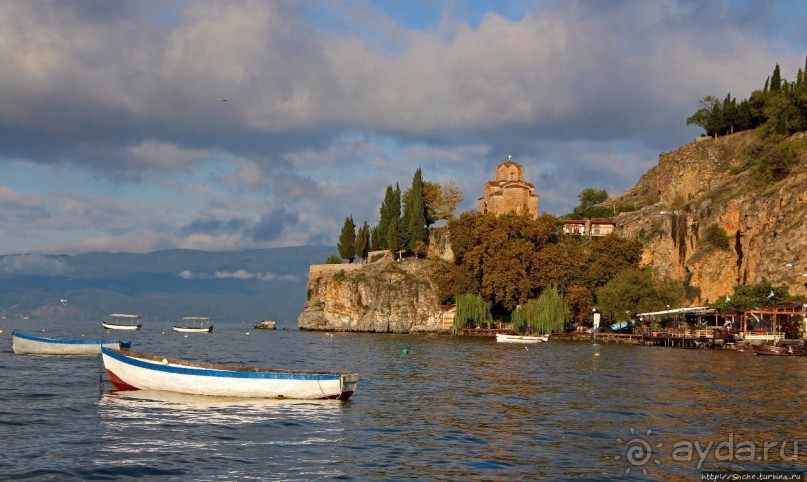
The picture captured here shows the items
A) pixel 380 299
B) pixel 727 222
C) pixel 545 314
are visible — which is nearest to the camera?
pixel 727 222

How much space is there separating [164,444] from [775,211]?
8309 centimetres

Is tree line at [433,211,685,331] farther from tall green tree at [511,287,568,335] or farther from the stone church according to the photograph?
the stone church

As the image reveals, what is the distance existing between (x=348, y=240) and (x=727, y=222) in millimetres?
69175

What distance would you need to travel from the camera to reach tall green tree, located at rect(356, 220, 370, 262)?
5615 inches

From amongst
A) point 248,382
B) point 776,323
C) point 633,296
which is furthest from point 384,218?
point 248,382

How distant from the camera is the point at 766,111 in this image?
4582 inches

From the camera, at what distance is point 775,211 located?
293ft

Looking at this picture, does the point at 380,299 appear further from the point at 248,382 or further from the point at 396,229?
the point at 248,382

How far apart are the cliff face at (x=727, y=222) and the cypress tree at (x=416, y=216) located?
31.5 metres

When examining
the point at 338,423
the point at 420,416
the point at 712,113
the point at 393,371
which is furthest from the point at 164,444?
the point at 712,113

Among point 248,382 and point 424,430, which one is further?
point 248,382

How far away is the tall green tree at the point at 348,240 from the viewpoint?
145m

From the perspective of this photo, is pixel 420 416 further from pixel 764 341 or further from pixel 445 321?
pixel 445 321

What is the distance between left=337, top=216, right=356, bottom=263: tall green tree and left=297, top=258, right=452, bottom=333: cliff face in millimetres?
12345
